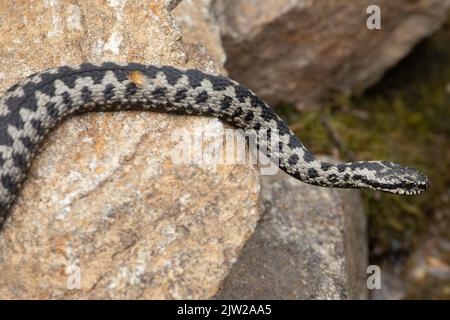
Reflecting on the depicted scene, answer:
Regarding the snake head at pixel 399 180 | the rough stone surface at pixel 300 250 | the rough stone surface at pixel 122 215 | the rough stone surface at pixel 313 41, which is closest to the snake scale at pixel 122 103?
the rough stone surface at pixel 122 215

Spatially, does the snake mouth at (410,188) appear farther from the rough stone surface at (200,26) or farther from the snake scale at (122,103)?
the rough stone surface at (200,26)

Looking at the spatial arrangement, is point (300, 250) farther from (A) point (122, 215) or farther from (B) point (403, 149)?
(B) point (403, 149)

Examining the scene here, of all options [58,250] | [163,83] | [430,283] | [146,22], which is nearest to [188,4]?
[146,22]

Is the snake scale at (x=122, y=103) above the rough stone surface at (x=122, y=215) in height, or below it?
above

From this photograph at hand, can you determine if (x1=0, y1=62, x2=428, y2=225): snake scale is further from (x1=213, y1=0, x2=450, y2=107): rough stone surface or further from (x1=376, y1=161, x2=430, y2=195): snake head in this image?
(x1=213, y1=0, x2=450, y2=107): rough stone surface

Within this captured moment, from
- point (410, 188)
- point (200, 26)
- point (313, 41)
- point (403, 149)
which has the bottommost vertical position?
point (410, 188)

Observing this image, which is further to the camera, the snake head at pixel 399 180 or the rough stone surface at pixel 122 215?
the snake head at pixel 399 180

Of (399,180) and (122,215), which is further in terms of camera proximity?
(399,180)

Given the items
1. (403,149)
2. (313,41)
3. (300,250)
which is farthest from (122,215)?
(403,149)
